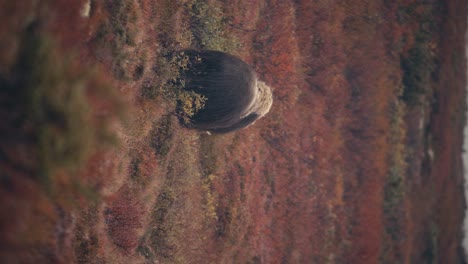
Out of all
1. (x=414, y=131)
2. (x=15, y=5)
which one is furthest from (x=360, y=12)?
(x=15, y=5)

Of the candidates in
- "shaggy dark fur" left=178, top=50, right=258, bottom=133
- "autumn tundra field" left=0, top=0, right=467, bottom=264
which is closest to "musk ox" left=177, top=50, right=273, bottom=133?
"shaggy dark fur" left=178, top=50, right=258, bottom=133

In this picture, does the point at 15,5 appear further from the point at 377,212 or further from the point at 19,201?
the point at 377,212

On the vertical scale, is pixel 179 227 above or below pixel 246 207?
above

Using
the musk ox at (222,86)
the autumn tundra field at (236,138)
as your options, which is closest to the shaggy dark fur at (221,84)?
the musk ox at (222,86)

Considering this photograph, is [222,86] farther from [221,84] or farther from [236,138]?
[236,138]

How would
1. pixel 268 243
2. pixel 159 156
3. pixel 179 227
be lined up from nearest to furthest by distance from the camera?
pixel 159 156 → pixel 179 227 → pixel 268 243

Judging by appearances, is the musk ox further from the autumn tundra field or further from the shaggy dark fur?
the autumn tundra field

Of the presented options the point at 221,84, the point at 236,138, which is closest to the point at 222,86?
the point at 221,84
